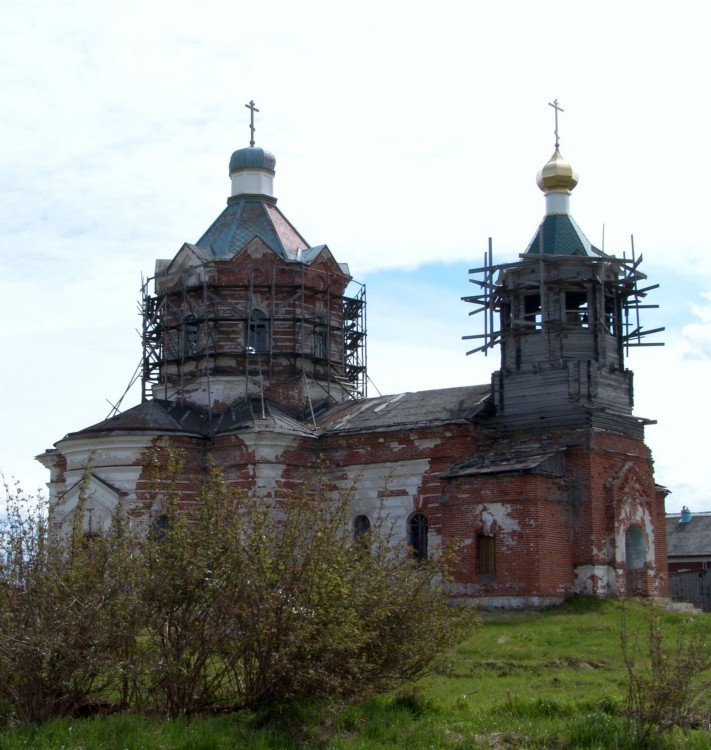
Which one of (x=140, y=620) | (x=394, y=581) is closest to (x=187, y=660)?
(x=140, y=620)

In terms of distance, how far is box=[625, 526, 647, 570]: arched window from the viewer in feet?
89.0

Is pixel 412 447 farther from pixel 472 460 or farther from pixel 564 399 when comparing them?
pixel 564 399

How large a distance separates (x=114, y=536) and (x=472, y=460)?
13.9m

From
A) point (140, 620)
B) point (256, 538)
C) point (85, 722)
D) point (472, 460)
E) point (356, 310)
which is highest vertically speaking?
point (356, 310)

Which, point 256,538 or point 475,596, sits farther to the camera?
point 475,596

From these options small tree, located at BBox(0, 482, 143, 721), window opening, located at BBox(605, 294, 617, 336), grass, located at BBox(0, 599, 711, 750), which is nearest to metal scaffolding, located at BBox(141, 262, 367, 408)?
window opening, located at BBox(605, 294, 617, 336)

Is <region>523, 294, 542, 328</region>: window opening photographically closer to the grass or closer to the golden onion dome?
the golden onion dome

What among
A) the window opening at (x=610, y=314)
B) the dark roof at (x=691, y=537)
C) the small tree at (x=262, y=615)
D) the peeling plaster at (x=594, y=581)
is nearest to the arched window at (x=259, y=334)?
the window opening at (x=610, y=314)

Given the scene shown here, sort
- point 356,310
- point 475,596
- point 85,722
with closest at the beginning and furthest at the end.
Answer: point 85,722 → point 475,596 → point 356,310

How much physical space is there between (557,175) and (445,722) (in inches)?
712

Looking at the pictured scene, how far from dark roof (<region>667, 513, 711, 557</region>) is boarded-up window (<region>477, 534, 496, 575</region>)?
2010 cm

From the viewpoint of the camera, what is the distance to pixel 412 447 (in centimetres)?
2795

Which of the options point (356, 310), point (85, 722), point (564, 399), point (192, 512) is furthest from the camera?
point (356, 310)

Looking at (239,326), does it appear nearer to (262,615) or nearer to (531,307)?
(531,307)
